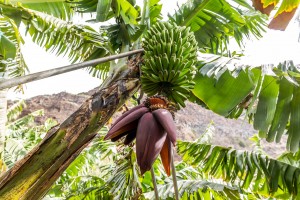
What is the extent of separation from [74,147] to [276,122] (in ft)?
2.55

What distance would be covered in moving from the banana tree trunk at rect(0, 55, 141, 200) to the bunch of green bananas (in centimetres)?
12

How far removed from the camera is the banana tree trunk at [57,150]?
0.90 m

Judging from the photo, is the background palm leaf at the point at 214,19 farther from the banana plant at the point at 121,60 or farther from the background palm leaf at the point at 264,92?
the background palm leaf at the point at 264,92

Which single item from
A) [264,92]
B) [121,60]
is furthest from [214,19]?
[121,60]

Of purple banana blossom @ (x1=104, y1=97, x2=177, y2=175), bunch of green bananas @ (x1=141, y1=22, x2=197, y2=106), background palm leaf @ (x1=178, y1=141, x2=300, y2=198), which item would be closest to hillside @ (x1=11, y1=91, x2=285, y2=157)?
background palm leaf @ (x1=178, y1=141, x2=300, y2=198)

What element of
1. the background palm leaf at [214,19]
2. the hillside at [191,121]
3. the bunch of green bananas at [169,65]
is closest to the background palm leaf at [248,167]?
the background palm leaf at [214,19]

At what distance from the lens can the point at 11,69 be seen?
2.25 meters

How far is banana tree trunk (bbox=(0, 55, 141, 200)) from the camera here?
2.96ft

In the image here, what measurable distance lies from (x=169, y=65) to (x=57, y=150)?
42cm

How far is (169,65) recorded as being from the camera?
1.00 m

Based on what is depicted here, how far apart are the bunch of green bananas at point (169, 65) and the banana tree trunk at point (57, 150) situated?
0.39 ft

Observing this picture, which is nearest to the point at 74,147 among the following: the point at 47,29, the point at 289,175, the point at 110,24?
the point at 110,24

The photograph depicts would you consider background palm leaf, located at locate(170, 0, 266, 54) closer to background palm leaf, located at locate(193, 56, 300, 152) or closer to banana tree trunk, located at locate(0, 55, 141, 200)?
background palm leaf, located at locate(193, 56, 300, 152)

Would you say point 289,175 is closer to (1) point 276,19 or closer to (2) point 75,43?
(1) point 276,19
